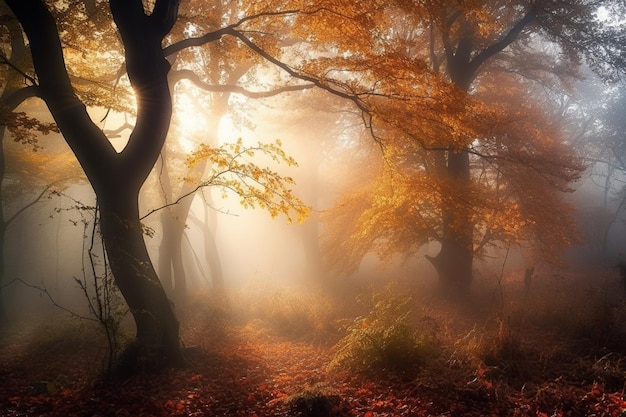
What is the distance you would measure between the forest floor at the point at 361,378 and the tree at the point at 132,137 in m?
1.25

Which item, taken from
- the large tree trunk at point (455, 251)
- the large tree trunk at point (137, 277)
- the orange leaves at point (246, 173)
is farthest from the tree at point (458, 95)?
the large tree trunk at point (137, 277)

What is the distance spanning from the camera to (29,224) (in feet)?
95.9

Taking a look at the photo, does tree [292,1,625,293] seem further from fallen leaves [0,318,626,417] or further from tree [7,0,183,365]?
fallen leaves [0,318,626,417]

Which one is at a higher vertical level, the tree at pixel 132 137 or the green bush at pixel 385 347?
the tree at pixel 132 137

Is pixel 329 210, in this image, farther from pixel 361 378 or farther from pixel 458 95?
pixel 361 378

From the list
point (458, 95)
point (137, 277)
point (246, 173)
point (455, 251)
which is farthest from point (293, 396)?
point (455, 251)

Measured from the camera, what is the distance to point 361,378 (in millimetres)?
5637

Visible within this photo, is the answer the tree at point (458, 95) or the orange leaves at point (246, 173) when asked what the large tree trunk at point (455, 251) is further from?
the orange leaves at point (246, 173)

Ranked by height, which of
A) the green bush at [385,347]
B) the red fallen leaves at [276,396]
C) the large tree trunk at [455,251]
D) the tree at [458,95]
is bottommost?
the red fallen leaves at [276,396]

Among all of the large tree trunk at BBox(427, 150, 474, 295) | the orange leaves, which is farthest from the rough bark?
the orange leaves

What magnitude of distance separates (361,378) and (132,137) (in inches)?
212

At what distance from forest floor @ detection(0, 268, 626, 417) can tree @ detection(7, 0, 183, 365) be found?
49.1 inches

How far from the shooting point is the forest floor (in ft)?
14.4

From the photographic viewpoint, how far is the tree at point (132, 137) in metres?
5.54
